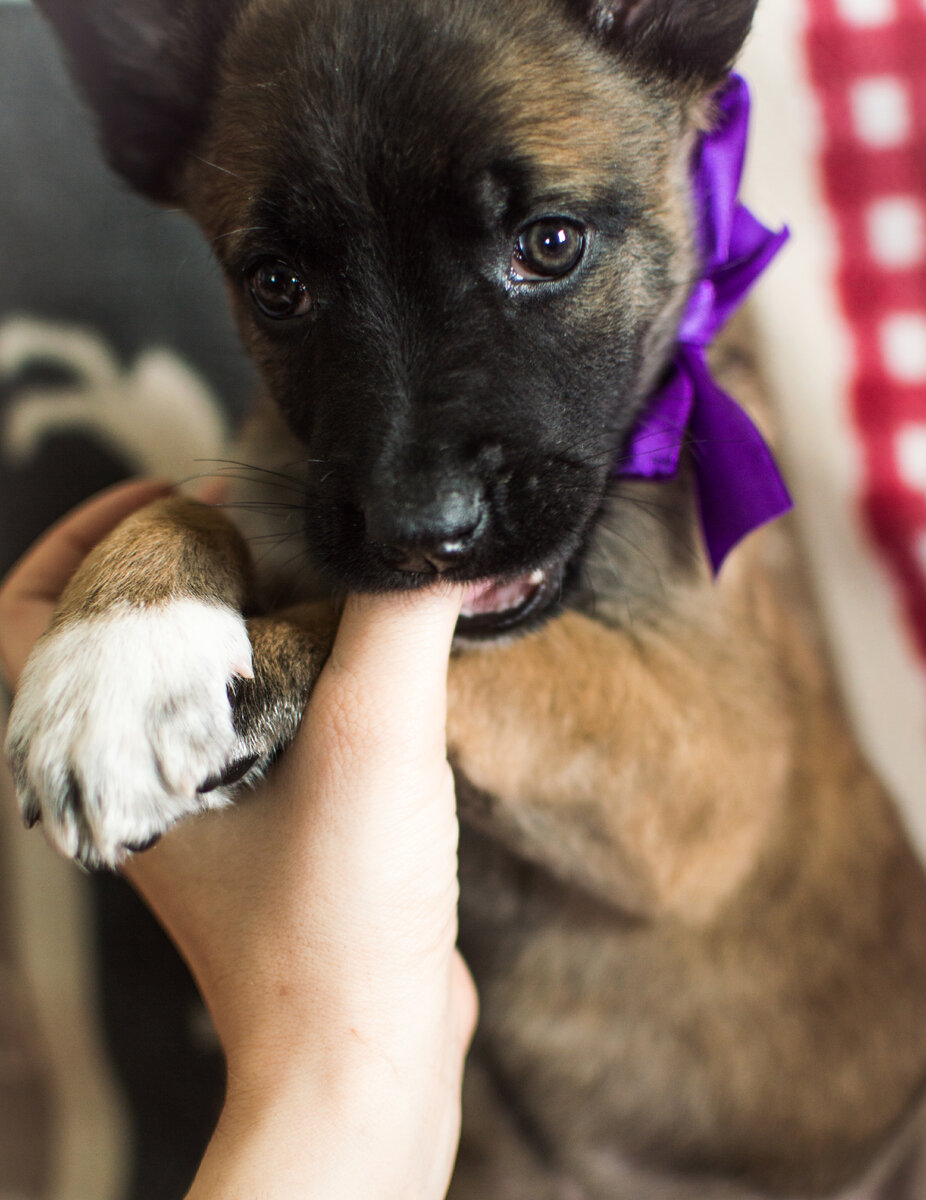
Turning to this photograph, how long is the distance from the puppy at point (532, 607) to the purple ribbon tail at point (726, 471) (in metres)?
0.11

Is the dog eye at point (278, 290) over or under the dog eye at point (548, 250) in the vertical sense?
under

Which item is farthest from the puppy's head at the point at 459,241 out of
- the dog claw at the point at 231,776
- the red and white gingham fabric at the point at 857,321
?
the red and white gingham fabric at the point at 857,321

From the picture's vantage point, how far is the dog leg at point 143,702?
1.12 metres

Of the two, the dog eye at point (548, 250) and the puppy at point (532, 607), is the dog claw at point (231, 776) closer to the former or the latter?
the puppy at point (532, 607)

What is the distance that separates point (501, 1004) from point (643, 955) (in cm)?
31

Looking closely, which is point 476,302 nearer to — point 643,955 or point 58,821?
point 58,821

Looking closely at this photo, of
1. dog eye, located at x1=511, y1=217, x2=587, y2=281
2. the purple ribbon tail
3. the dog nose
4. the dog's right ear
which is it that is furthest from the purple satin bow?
the dog's right ear

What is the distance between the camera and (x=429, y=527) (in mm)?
1118

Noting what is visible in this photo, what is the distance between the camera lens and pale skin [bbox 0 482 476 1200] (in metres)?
1.21

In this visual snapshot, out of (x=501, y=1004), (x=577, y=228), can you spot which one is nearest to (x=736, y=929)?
(x=501, y=1004)

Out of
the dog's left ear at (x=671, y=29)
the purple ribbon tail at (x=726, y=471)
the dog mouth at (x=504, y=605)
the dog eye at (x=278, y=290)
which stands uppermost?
the dog's left ear at (x=671, y=29)

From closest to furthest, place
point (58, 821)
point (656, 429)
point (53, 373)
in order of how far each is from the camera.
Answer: point (58, 821), point (656, 429), point (53, 373)

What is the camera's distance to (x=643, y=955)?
187cm

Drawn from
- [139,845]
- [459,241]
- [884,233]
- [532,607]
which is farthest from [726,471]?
[884,233]
